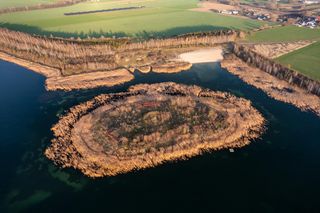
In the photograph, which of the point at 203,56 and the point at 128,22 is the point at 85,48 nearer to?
the point at 203,56

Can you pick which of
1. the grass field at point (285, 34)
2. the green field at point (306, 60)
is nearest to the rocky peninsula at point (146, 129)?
the green field at point (306, 60)

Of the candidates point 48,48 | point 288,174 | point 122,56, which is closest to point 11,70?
point 48,48

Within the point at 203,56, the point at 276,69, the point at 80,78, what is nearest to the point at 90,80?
the point at 80,78

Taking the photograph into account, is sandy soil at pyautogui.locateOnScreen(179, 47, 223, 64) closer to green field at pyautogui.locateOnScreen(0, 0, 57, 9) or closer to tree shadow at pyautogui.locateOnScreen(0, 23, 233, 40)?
tree shadow at pyautogui.locateOnScreen(0, 23, 233, 40)

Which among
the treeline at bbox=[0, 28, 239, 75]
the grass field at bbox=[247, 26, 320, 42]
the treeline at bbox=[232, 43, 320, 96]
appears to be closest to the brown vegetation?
the treeline at bbox=[0, 28, 239, 75]

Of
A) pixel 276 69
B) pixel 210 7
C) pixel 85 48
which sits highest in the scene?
pixel 210 7

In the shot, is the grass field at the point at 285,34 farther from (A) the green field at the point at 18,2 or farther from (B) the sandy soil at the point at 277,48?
(A) the green field at the point at 18,2
